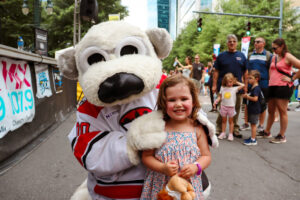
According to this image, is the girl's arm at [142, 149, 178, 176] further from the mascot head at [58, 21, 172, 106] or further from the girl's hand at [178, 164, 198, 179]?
the mascot head at [58, 21, 172, 106]

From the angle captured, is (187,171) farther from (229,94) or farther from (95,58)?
(229,94)

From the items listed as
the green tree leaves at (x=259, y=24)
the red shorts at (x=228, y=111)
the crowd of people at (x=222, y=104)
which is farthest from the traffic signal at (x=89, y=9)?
the green tree leaves at (x=259, y=24)

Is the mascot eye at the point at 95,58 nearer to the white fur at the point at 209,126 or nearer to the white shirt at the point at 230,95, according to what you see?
the white fur at the point at 209,126

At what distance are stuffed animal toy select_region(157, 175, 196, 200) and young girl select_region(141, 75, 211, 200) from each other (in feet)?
0.18

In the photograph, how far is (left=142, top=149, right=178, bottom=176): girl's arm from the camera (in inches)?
47.8

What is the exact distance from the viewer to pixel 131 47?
138 centimetres

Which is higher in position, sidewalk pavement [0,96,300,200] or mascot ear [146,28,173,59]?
mascot ear [146,28,173,59]

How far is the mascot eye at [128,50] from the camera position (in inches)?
53.7

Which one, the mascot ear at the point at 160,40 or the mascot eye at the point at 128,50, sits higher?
the mascot ear at the point at 160,40

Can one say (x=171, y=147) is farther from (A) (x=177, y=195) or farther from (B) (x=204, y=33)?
(B) (x=204, y=33)

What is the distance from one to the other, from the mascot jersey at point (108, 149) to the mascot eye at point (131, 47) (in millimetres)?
278

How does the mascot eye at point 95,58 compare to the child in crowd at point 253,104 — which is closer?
the mascot eye at point 95,58

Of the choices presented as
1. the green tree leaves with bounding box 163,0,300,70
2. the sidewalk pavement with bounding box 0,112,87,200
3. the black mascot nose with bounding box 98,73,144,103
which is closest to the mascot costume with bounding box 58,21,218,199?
the black mascot nose with bounding box 98,73,144,103

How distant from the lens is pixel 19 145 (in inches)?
148
